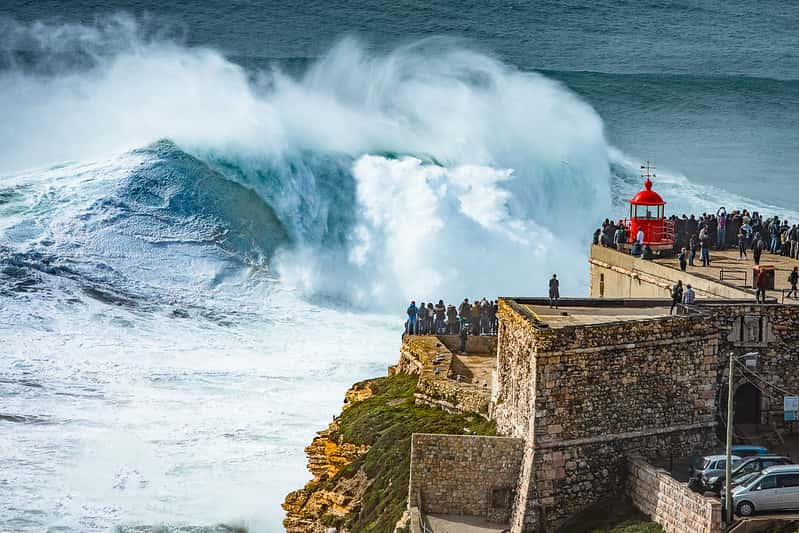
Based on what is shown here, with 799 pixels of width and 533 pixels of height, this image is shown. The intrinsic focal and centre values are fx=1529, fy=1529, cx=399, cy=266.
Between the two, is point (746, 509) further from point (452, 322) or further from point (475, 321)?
point (452, 322)

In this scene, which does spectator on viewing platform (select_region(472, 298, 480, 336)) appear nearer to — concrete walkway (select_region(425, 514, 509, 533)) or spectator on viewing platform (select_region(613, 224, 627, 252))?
spectator on viewing platform (select_region(613, 224, 627, 252))

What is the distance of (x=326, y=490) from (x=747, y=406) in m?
7.88

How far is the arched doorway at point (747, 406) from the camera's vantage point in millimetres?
24812

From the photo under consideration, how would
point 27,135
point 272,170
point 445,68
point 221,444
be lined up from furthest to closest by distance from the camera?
point 445,68 → point 27,135 → point 272,170 → point 221,444

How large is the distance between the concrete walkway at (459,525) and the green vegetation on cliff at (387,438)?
0.99 metres

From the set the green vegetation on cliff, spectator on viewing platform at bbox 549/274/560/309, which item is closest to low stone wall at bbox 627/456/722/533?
the green vegetation on cliff

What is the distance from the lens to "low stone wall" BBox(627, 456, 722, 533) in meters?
20.0

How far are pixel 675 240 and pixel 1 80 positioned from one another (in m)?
45.8

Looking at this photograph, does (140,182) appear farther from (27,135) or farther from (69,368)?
(69,368)

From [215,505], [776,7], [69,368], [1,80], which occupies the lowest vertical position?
[215,505]

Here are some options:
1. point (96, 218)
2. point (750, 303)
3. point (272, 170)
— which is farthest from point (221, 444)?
point (272, 170)

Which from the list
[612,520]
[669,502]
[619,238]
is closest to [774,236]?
[619,238]

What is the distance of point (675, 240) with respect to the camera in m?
34.0

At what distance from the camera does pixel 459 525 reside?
23250 mm
